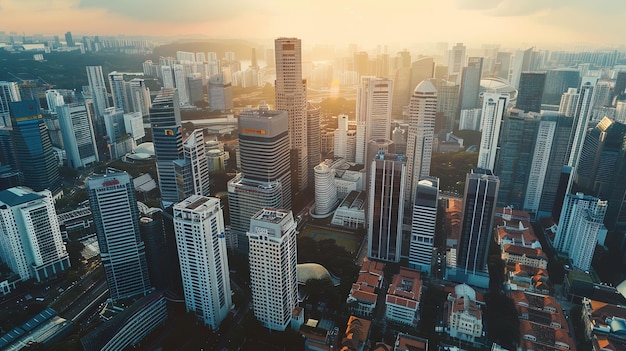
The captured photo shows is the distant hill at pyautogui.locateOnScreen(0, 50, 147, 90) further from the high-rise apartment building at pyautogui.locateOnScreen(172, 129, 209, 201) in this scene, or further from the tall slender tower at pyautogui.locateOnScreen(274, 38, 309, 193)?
the high-rise apartment building at pyautogui.locateOnScreen(172, 129, 209, 201)

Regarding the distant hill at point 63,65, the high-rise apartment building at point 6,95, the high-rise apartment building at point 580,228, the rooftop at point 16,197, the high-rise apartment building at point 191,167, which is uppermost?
the distant hill at point 63,65

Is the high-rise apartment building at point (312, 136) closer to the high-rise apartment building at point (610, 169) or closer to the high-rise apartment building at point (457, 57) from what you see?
the high-rise apartment building at point (610, 169)

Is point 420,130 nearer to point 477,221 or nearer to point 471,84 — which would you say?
point 477,221

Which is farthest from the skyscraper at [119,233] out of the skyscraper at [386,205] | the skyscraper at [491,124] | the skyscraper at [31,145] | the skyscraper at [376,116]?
the skyscraper at [491,124]

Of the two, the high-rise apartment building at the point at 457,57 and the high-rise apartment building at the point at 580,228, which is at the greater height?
the high-rise apartment building at the point at 457,57

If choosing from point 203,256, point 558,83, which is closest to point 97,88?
point 203,256

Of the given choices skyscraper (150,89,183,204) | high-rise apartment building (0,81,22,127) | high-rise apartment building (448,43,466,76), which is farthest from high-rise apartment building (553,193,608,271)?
high-rise apartment building (0,81,22,127)
